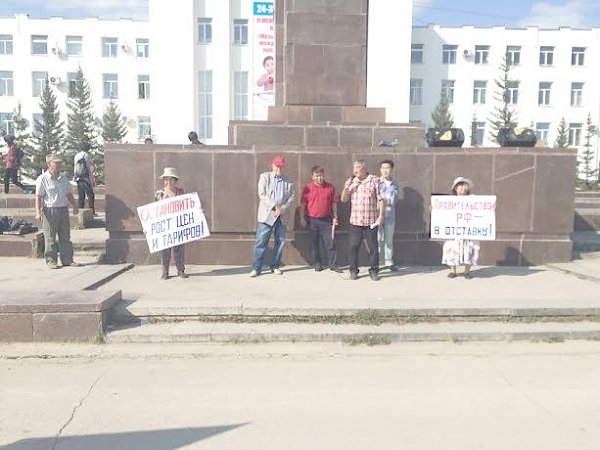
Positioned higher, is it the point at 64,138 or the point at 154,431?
the point at 64,138

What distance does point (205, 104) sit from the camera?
46594 mm

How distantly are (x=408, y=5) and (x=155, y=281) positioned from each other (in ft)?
146

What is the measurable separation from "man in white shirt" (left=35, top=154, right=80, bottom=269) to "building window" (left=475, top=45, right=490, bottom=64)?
53.1 metres

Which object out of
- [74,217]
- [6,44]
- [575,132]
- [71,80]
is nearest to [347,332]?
[74,217]

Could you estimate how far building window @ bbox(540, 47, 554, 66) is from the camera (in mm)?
55438

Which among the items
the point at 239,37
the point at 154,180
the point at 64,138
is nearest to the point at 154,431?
the point at 154,180

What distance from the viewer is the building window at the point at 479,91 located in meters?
55.8

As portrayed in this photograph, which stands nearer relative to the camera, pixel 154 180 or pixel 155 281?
pixel 155 281

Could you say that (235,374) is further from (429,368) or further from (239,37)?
(239,37)

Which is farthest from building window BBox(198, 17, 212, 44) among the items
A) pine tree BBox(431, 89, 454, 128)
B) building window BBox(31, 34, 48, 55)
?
pine tree BBox(431, 89, 454, 128)

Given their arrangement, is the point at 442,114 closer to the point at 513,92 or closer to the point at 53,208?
the point at 513,92

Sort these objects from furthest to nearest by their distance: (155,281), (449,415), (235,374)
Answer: (155,281) → (235,374) → (449,415)

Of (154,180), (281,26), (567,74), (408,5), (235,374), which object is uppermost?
(408,5)

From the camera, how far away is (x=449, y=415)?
4.16 meters
